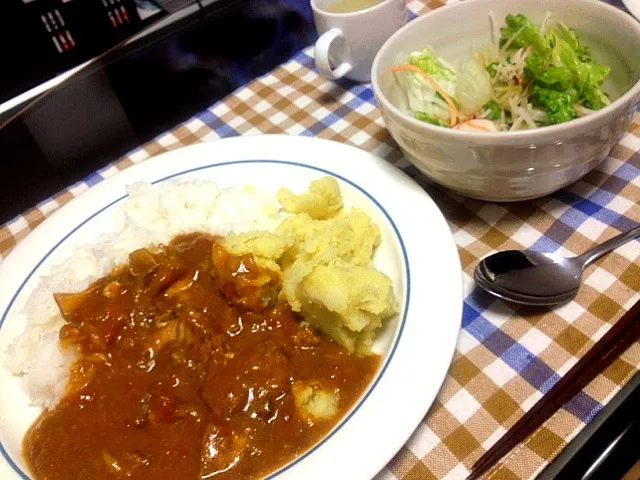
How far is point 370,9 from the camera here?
2.22 meters

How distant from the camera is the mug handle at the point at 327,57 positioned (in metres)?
2.21

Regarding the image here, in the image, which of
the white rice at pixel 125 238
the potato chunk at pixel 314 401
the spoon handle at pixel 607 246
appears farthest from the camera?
the white rice at pixel 125 238

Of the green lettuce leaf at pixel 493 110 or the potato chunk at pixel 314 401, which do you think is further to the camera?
the green lettuce leaf at pixel 493 110

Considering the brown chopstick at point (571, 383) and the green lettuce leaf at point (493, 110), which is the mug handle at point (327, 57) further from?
the brown chopstick at point (571, 383)

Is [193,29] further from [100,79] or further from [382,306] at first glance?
[382,306]

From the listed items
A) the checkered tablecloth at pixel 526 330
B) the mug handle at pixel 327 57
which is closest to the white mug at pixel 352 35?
the mug handle at pixel 327 57

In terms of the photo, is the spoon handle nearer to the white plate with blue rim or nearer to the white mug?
the white plate with blue rim

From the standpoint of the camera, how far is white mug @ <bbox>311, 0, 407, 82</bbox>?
7.30 feet

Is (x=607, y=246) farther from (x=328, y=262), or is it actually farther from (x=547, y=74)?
(x=328, y=262)

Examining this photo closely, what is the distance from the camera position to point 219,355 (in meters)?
1.55

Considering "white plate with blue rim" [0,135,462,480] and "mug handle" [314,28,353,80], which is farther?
"mug handle" [314,28,353,80]

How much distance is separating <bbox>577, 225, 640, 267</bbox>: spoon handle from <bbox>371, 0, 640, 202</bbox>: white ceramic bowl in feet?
0.64

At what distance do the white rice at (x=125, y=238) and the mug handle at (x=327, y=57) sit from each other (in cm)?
60

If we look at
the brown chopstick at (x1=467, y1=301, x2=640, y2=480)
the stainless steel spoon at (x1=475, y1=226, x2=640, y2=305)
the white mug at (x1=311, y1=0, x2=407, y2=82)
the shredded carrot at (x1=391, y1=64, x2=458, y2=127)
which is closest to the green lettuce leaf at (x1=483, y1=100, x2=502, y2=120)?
the shredded carrot at (x1=391, y1=64, x2=458, y2=127)
